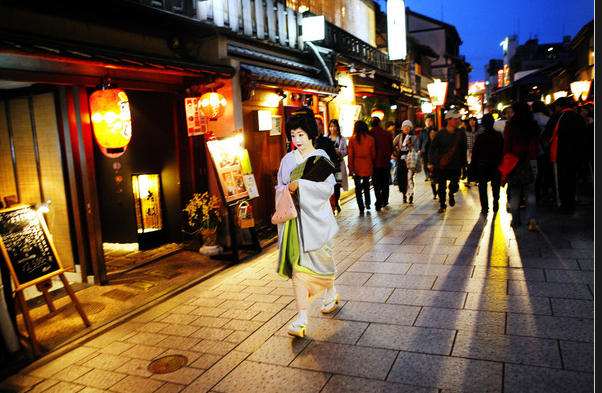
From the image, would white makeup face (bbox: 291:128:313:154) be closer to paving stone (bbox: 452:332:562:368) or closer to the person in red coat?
paving stone (bbox: 452:332:562:368)

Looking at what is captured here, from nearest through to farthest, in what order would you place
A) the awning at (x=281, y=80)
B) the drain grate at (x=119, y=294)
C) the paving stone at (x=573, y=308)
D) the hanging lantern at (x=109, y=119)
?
the paving stone at (x=573, y=308) → the hanging lantern at (x=109, y=119) → the drain grate at (x=119, y=294) → the awning at (x=281, y=80)

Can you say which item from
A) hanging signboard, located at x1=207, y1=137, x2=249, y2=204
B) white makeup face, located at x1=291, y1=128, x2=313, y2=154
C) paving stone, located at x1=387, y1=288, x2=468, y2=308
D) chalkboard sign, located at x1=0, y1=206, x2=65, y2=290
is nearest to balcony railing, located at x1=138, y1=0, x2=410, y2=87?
hanging signboard, located at x1=207, y1=137, x2=249, y2=204

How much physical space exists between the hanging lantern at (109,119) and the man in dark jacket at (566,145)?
30.6 feet

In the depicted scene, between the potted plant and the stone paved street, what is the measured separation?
1189 mm

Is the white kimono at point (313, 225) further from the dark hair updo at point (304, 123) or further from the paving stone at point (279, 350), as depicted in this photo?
the paving stone at point (279, 350)

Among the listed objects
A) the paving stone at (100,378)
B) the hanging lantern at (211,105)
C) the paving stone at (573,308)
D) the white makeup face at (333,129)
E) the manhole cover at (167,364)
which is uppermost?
the hanging lantern at (211,105)

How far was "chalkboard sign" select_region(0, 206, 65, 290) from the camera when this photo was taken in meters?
5.45

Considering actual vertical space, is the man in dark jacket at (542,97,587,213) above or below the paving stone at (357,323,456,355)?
above

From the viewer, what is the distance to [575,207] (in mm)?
11383

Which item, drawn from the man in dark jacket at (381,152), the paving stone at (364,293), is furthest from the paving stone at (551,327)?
the man in dark jacket at (381,152)

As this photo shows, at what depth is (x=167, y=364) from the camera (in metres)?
4.84

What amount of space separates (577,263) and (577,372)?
3.57 metres

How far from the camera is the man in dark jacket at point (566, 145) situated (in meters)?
10.0

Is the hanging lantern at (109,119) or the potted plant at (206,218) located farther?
the potted plant at (206,218)
